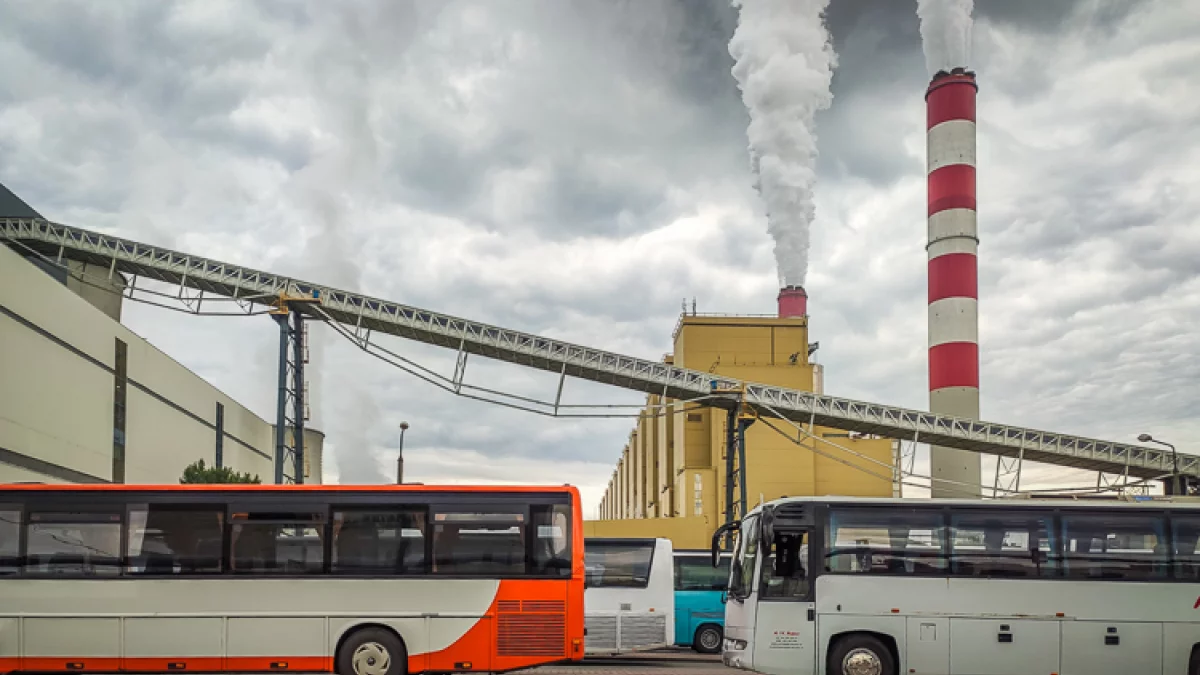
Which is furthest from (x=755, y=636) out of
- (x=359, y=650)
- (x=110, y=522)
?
(x=110, y=522)

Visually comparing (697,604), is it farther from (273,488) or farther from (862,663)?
(273,488)

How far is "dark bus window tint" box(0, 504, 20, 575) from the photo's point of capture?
16.3m

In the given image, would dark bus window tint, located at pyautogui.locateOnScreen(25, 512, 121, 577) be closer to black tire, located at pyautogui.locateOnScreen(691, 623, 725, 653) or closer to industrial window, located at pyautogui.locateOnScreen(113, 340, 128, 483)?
black tire, located at pyautogui.locateOnScreen(691, 623, 725, 653)

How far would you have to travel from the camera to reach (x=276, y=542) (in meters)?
16.5

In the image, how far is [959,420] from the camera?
46438 millimetres

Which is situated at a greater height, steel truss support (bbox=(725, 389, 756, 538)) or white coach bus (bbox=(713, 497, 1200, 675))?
steel truss support (bbox=(725, 389, 756, 538))

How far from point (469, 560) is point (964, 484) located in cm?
3874

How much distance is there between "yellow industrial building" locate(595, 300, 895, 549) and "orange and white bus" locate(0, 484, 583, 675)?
39.8 metres

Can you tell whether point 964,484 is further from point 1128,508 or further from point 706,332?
point 1128,508

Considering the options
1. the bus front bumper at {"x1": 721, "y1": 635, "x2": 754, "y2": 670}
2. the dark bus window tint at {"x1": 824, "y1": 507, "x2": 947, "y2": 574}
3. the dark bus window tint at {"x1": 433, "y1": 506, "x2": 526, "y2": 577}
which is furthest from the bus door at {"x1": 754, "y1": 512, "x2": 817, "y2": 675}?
the dark bus window tint at {"x1": 433, "y1": 506, "x2": 526, "y2": 577}

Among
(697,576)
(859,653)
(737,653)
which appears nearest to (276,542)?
(737,653)

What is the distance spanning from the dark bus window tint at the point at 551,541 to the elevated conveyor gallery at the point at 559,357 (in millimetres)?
24067

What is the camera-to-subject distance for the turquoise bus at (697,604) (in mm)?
26766

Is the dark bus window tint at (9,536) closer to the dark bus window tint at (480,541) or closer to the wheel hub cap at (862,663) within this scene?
the dark bus window tint at (480,541)
